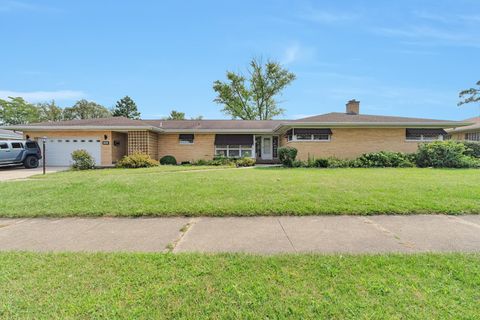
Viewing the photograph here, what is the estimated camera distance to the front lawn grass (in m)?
2.17

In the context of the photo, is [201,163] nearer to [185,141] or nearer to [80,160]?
[185,141]

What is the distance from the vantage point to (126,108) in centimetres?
5081

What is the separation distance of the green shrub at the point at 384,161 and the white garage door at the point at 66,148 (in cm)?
1854

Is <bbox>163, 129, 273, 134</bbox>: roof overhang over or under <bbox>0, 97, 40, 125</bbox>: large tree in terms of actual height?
under

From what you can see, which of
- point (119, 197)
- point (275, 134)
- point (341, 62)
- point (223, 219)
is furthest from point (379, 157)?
point (119, 197)

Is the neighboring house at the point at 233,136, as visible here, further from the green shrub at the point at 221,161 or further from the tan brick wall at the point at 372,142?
the green shrub at the point at 221,161

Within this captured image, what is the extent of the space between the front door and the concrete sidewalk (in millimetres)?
16526

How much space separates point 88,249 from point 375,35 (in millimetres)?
14828

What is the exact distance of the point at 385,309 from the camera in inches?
86.4

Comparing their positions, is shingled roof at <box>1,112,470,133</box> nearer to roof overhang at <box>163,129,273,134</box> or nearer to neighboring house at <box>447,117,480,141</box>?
roof overhang at <box>163,129,273,134</box>

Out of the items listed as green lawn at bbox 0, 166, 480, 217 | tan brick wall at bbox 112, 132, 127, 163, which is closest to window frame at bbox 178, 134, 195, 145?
tan brick wall at bbox 112, 132, 127, 163

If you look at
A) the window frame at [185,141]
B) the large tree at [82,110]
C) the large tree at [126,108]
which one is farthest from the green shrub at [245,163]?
the large tree at [82,110]

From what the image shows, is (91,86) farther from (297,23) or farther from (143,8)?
(297,23)

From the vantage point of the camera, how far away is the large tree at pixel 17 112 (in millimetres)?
41500
